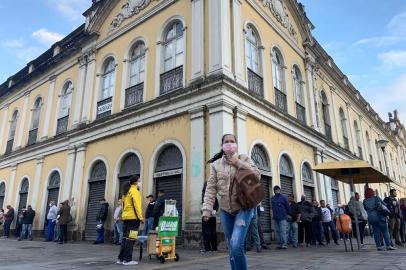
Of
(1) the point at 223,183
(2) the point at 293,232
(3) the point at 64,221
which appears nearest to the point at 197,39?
(2) the point at 293,232

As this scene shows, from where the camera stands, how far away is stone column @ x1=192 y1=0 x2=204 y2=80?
10867 millimetres

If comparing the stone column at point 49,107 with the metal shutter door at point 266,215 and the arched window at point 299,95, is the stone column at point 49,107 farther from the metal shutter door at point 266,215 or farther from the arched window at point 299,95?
the arched window at point 299,95

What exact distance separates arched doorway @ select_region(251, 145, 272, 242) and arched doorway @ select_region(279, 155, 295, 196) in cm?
102

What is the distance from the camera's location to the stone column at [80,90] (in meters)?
15.4

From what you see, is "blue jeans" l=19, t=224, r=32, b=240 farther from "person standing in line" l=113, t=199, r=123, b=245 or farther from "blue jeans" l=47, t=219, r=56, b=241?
"person standing in line" l=113, t=199, r=123, b=245

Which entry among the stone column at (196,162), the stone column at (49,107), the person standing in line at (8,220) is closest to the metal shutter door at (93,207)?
the stone column at (196,162)

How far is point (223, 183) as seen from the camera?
3.65 meters

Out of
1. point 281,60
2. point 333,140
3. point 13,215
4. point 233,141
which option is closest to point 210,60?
point 281,60

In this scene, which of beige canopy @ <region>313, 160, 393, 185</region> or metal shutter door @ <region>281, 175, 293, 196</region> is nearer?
beige canopy @ <region>313, 160, 393, 185</region>

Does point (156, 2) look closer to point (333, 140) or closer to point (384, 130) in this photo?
point (333, 140)

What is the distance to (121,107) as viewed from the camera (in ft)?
44.2

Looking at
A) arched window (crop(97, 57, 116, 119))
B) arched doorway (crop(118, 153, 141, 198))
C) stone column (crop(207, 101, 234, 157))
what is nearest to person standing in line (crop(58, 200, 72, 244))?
arched doorway (crop(118, 153, 141, 198))

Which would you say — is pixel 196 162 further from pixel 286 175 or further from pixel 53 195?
pixel 53 195

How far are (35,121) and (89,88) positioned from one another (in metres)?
6.06
